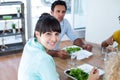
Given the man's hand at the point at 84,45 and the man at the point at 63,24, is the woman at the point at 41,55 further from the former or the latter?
the man's hand at the point at 84,45

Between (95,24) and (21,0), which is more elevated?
(21,0)

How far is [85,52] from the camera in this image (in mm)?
2236

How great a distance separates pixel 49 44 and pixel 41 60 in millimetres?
168

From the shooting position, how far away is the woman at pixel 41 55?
1.31 metres

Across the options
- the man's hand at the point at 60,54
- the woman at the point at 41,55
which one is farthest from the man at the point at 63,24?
the woman at the point at 41,55

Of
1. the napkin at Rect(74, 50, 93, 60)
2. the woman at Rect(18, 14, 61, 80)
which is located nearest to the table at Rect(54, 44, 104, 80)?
the napkin at Rect(74, 50, 93, 60)

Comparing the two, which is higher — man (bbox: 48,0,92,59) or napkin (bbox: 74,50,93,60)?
man (bbox: 48,0,92,59)

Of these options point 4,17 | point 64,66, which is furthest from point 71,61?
point 4,17

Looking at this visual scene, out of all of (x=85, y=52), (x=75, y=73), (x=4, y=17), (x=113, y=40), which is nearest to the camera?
(x=75, y=73)

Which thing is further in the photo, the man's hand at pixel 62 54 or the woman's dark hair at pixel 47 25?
the man's hand at pixel 62 54

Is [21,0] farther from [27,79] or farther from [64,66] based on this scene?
[27,79]

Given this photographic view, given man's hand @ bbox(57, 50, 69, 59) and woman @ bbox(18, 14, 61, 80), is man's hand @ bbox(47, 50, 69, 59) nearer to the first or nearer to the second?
man's hand @ bbox(57, 50, 69, 59)

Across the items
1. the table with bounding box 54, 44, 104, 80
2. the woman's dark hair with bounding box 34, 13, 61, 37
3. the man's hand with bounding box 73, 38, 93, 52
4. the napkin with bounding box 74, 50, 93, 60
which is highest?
the woman's dark hair with bounding box 34, 13, 61, 37

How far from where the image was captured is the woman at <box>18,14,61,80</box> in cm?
131
